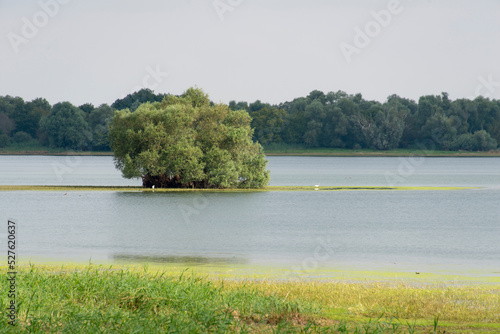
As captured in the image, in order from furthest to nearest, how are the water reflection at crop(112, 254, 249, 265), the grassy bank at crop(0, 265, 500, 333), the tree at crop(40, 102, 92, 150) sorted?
the tree at crop(40, 102, 92, 150)
the water reflection at crop(112, 254, 249, 265)
the grassy bank at crop(0, 265, 500, 333)

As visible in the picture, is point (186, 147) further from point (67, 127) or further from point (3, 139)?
point (3, 139)

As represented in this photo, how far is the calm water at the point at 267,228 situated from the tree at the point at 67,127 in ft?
287

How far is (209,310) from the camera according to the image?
10688 mm

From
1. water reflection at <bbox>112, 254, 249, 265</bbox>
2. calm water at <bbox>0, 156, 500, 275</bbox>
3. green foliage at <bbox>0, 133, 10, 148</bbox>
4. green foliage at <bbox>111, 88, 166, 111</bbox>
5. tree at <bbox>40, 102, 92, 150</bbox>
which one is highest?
green foliage at <bbox>111, 88, 166, 111</bbox>

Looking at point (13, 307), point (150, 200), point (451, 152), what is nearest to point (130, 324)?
point (13, 307)

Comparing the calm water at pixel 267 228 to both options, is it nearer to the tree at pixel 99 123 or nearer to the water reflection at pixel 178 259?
the water reflection at pixel 178 259

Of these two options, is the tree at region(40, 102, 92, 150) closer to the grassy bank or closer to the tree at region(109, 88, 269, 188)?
the tree at region(109, 88, 269, 188)

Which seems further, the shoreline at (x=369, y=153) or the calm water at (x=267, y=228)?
the shoreline at (x=369, y=153)

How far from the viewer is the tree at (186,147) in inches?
2165

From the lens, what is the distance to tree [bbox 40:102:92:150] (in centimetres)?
14200

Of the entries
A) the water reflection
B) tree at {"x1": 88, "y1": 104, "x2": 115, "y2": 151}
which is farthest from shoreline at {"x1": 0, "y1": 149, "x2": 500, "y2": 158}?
the water reflection

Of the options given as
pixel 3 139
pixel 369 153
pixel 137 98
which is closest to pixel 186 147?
pixel 137 98

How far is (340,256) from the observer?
84.4 feet

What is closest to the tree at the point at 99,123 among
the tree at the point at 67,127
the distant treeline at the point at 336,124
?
the distant treeline at the point at 336,124
